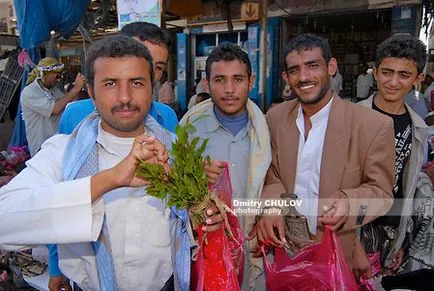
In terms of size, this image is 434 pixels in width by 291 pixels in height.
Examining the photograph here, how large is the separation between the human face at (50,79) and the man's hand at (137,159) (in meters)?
3.54

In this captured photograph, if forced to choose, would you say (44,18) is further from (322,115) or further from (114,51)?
(322,115)

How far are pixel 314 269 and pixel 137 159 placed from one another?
3.29ft

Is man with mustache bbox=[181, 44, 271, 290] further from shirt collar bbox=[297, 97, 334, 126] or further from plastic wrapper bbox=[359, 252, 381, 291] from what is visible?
plastic wrapper bbox=[359, 252, 381, 291]

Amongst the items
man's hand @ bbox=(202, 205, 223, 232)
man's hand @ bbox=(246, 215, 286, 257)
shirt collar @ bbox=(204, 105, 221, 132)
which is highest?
shirt collar @ bbox=(204, 105, 221, 132)

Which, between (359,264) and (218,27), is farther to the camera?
(218,27)

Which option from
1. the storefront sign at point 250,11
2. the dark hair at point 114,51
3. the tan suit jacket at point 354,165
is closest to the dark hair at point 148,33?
the dark hair at point 114,51

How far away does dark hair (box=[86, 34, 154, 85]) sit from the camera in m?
1.39

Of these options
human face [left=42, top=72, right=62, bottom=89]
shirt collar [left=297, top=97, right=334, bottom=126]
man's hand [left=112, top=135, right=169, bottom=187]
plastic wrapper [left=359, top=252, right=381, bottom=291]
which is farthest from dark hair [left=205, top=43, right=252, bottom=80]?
human face [left=42, top=72, right=62, bottom=89]

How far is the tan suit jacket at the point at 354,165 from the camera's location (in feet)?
5.75

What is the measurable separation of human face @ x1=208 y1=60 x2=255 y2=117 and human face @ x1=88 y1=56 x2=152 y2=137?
30.1 inches

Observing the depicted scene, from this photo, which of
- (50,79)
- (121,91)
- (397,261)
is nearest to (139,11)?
(50,79)

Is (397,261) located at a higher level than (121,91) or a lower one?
lower

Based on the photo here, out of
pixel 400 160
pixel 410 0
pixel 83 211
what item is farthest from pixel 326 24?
pixel 83 211

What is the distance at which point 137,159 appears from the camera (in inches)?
46.5
